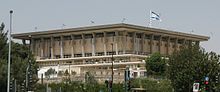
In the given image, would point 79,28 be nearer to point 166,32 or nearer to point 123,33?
point 123,33

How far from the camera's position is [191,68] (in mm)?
60219

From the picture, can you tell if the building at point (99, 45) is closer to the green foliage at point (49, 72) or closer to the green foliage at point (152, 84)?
the green foliage at point (49, 72)

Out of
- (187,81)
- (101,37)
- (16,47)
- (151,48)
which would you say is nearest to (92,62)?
(101,37)

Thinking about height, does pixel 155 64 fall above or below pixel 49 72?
above

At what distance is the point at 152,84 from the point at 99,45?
38.3 m

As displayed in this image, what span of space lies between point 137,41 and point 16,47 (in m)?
38.2

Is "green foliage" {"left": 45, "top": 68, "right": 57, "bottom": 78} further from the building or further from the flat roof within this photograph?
the flat roof

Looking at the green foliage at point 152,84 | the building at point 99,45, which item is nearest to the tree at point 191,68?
the green foliage at point 152,84

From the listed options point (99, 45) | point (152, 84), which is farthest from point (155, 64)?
point (99, 45)

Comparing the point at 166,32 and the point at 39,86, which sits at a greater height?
the point at 166,32

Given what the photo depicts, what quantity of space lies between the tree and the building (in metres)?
44.1

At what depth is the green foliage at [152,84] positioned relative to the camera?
8106 centimetres

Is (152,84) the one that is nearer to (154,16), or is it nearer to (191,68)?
(191,68)

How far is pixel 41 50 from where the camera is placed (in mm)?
130250
